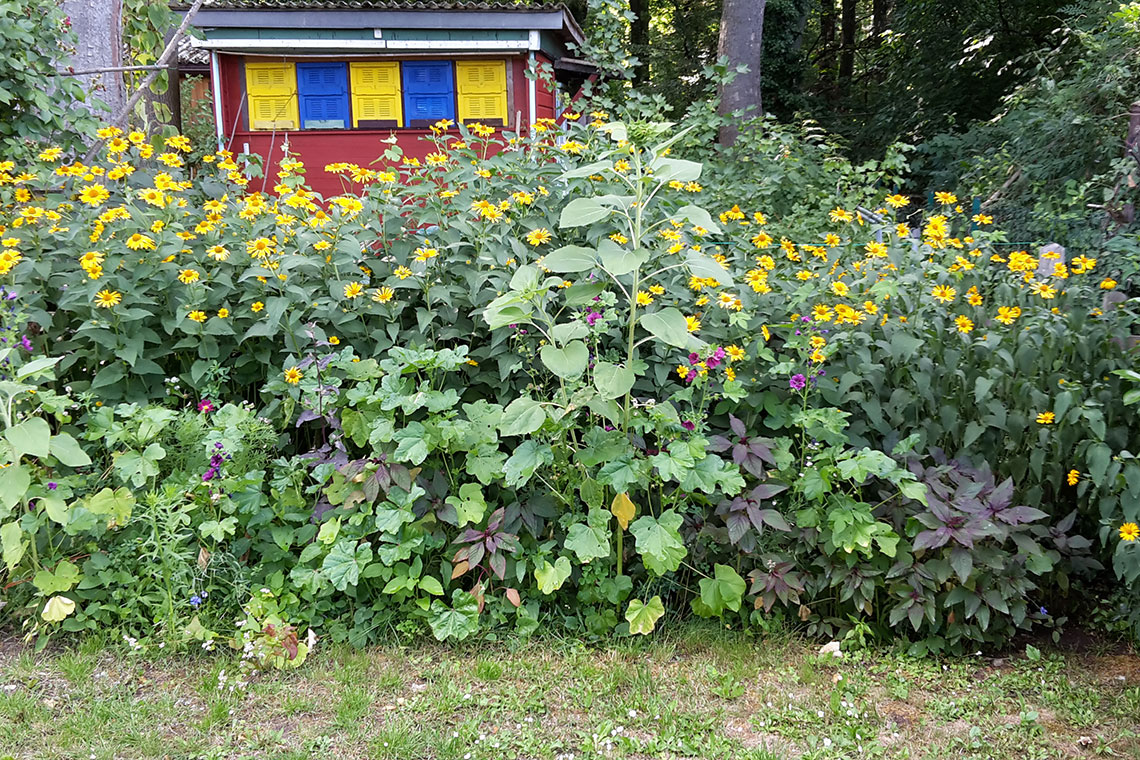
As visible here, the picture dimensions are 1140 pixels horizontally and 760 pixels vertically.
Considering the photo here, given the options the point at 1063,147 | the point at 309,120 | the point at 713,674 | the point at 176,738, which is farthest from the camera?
the point at 309,120

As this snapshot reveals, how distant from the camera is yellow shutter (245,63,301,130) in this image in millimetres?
12469

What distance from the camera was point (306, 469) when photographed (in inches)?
111

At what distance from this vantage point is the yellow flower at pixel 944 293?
2807 mm

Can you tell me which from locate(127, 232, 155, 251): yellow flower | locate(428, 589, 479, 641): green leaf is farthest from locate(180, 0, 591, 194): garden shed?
locate(428, 589, 479, 641): green leaf

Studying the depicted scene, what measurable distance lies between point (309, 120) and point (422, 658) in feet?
37.9

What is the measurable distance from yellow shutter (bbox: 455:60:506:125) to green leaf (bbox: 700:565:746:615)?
10.7 metres

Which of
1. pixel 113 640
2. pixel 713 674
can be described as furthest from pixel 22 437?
pixel 713 674

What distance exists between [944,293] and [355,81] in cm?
1133

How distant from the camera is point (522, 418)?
7.88 feet

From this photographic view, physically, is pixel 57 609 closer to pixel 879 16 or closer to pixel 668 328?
pixel 668 328

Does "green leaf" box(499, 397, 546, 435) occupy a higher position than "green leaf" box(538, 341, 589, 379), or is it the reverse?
"green leaf" box(538, 341, 589, 379)

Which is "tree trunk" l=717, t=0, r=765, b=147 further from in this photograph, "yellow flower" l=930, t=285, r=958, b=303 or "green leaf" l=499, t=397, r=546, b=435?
"green leaf" l=499, t=397, r=546, b=435

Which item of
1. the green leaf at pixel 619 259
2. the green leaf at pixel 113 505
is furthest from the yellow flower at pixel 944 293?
the green leaf at pixel 113 505

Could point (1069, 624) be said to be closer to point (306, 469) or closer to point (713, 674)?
point (713, 674)
